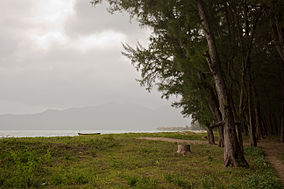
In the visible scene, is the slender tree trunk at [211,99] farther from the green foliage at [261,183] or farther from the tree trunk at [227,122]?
the green foliage at [261,183]

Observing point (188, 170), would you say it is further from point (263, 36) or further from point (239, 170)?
point (263, 36)

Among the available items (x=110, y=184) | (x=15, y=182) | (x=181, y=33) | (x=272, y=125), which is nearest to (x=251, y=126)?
(x=181, y=33)

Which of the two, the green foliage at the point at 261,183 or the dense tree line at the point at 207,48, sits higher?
the dense tree line at the point at 207,48

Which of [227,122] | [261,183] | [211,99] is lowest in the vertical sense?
[261,183]

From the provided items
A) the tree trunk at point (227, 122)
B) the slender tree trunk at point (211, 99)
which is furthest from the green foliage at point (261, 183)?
the slender tree trunk at point (211, 99)

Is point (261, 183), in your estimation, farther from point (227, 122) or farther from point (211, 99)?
point (211, 99)

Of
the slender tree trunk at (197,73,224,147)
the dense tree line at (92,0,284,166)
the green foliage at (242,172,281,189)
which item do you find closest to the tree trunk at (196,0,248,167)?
the dense tree line at (92,0,284,166)

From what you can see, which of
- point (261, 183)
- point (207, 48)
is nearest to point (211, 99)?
point (207, 48)

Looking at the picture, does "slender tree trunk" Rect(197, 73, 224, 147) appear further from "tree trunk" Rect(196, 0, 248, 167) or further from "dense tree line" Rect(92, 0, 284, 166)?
"tree trunk" Rect(196, 0, 248, 167)

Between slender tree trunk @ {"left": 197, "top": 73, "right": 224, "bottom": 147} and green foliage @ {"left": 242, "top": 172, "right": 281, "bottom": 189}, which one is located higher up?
slender tree trunk @ {"left": 197, "top": 73, "right": 224, "bottom": 147}

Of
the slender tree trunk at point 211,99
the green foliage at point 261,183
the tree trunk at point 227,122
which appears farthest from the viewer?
the slender tree trunk at point 211,99

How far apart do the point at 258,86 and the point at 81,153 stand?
26.2 metres

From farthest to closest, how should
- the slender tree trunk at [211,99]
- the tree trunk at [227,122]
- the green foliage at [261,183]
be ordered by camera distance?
the slender tree trunk at [211,99] → the tree trunk at [227,122] → the green foliage at [261,183]

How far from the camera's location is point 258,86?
3109 cm
